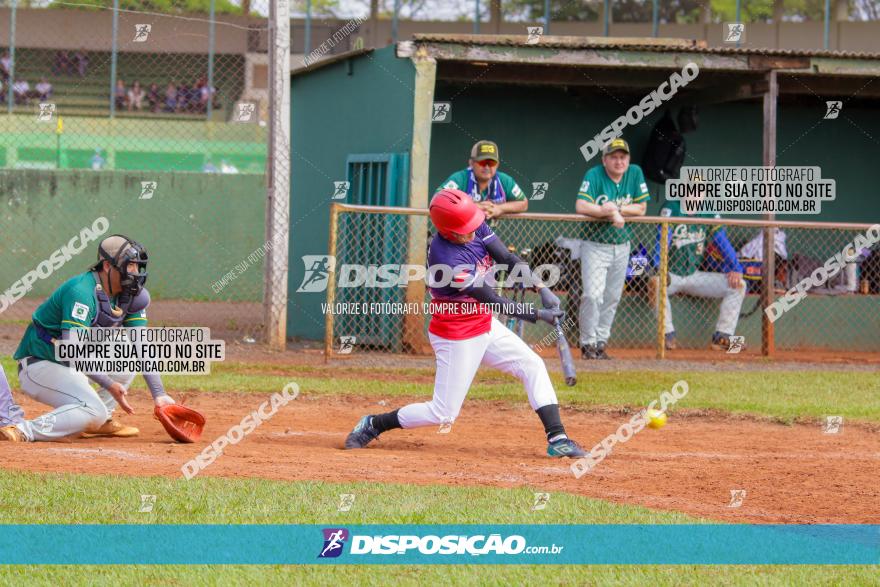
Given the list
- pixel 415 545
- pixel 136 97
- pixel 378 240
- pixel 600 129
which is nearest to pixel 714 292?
pixel 600 129

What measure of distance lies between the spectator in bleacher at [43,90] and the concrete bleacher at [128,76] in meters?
0.10

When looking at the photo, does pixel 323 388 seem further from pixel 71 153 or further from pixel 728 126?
pixel 71 153

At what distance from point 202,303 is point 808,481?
13737 millimetres

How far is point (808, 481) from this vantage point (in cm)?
782

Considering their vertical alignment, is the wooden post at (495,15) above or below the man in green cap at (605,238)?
above

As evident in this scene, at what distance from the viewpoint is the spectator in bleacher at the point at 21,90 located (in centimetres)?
2436

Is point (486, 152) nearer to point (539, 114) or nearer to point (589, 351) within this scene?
point (589, 351)

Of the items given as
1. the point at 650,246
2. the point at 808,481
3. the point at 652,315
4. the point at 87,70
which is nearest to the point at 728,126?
the point at 650,246

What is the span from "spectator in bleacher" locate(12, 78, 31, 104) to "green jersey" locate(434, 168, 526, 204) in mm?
14169

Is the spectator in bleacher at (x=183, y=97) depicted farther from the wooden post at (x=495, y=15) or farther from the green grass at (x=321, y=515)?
the green grass at (x=321, y=515)

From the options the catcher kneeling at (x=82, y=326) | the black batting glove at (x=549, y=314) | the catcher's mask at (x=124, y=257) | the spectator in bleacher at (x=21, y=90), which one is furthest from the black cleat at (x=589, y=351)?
the spectator in bleacher at (x=21, y=90)

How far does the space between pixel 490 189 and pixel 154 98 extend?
14.2 meters

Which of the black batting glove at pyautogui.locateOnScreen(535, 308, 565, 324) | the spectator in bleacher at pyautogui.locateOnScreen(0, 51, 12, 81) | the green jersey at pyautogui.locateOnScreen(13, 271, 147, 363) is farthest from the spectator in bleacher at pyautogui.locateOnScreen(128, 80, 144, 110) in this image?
the black batting glove at pyautogui.locateOnScreen(535, 308, 565, 324)

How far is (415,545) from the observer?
5789mm
